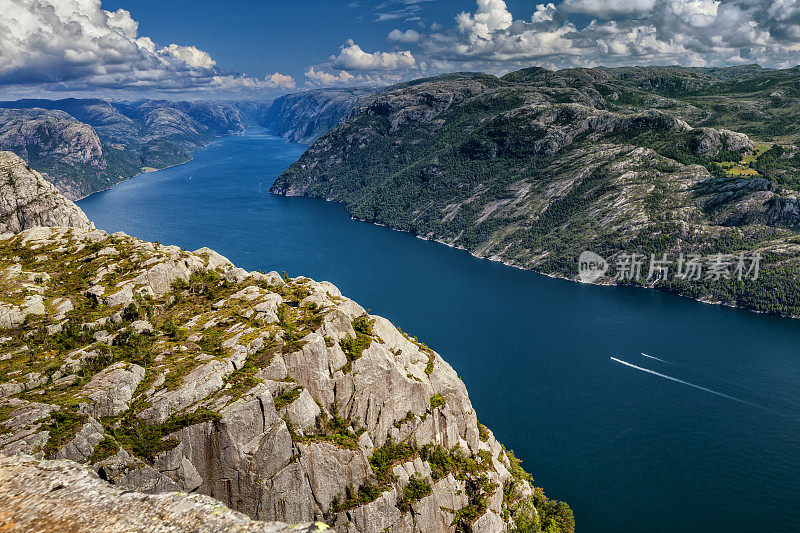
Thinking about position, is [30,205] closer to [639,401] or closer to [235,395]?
[235,395]

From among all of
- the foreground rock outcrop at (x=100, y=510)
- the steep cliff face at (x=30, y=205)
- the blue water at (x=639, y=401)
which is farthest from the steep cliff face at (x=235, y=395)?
the steep cliff face at (x=30, y=205)

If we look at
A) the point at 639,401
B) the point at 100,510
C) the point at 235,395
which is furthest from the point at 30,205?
the point at 639,401

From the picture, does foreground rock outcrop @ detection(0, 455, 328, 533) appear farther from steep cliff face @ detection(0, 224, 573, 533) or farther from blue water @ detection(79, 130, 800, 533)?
blue water @ detection(79, 130, 800, 533)

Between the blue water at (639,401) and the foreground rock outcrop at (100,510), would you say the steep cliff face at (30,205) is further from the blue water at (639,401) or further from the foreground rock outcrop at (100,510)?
the blue water at (639,401)

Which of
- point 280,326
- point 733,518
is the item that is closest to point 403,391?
point 280,326

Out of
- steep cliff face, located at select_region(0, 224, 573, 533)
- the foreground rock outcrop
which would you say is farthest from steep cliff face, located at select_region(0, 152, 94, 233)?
the foreground rock outcrop

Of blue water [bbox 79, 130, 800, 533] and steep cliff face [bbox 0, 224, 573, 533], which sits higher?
steep cliff face [bbox 0, 224, 573, 533]
